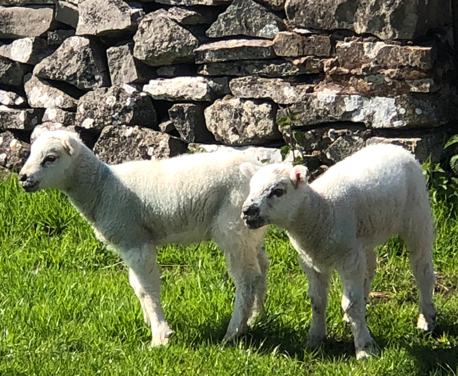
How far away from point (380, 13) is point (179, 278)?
7.90 feet

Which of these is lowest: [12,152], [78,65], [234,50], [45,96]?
[12,152]

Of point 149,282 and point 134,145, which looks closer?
point 149,282

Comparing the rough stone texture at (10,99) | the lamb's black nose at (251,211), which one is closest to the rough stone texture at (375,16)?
the lamb's black nose at (251,211)

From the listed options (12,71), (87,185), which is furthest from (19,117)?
(87,185)

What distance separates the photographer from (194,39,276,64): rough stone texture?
790 centimetres

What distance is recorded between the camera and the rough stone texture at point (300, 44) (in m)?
7.71

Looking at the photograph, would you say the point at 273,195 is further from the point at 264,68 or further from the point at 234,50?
the point at 234,50

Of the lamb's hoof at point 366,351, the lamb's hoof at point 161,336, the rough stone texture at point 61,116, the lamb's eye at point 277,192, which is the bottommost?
the lamb's hoof at point 161,336

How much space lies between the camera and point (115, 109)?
8.66 m

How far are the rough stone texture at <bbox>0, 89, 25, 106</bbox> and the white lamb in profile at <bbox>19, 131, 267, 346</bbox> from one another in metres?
3.27

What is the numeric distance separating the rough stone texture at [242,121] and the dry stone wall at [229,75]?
0.4 inches

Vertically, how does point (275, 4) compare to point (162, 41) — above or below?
above

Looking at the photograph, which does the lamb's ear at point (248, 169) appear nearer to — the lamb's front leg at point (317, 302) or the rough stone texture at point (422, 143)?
the lamb's front leg at point (317, 302)

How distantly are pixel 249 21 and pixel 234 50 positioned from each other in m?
0.25
